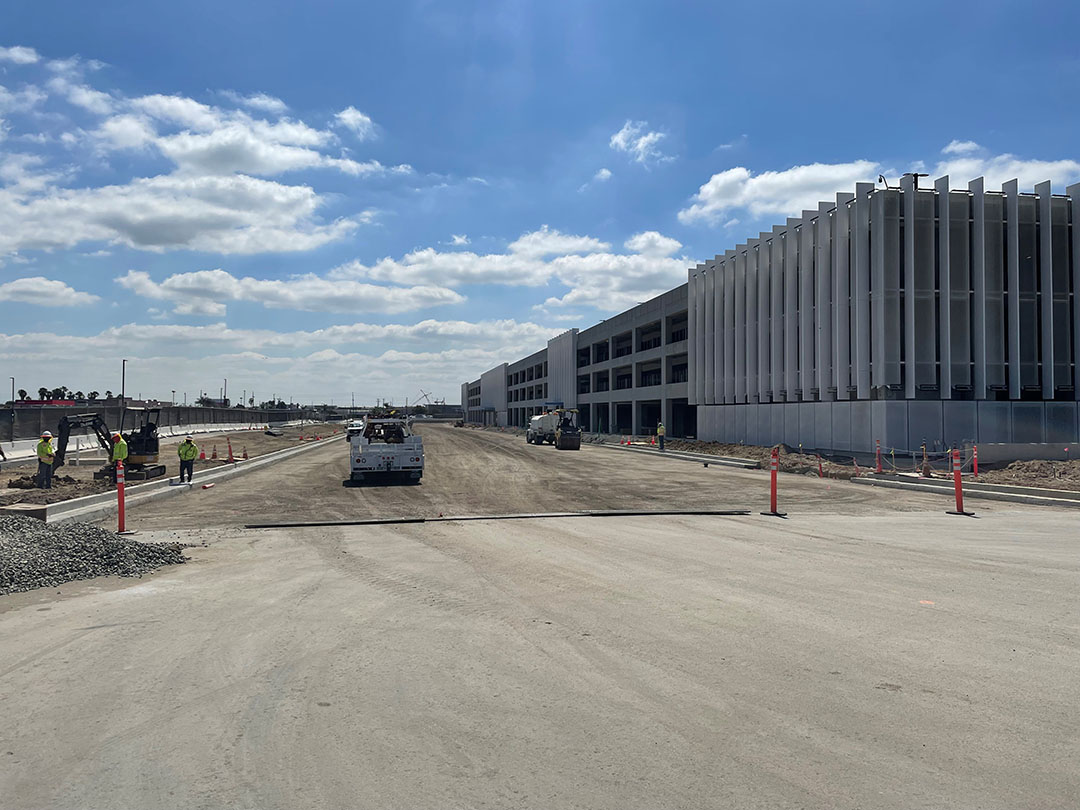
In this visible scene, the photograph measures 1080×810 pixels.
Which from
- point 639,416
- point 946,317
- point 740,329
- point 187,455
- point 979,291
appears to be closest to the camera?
point 187,455

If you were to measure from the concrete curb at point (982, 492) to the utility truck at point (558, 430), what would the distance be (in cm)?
2446

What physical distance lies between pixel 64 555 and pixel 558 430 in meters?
40.3

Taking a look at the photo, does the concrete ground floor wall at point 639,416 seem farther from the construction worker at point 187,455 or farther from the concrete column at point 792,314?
the construction worker at point 187,455

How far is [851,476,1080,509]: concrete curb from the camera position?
1850cm

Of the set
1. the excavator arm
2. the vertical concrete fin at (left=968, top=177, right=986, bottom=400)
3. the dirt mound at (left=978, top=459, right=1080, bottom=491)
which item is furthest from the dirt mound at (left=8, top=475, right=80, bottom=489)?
the vertical concrete fin at (left=968, top=177, right=986, bottom=400)

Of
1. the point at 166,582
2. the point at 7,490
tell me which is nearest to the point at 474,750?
the point at 166,582

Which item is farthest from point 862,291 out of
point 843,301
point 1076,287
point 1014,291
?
point 1076,287

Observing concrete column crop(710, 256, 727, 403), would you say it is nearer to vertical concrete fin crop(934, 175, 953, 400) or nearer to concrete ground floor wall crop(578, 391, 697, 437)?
concrete ground floor wall crop(578, 391, 697, 437)

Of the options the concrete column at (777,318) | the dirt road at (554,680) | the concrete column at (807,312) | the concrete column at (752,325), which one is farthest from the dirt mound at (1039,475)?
the concrete column at (752,325)

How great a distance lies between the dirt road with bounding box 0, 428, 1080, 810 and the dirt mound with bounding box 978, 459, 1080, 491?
35.7 feet

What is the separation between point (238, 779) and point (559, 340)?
8435cm

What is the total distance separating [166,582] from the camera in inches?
378

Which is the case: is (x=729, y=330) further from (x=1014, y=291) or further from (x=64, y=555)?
(x=64, y=555)

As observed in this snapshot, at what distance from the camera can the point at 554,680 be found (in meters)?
5.70
